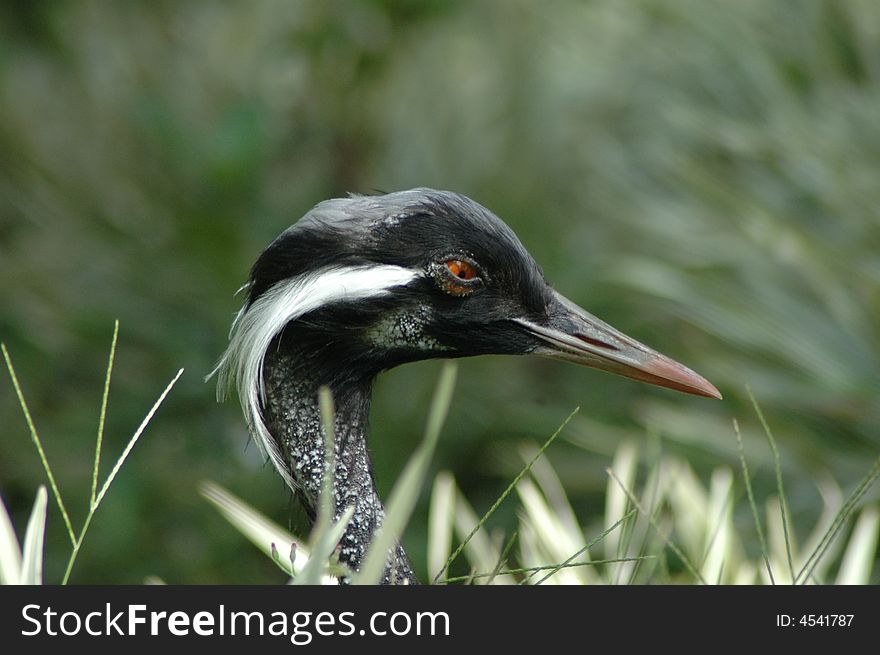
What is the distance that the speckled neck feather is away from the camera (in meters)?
1.82

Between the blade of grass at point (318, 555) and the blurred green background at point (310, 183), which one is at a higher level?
the blurred green background at point (310, 183)

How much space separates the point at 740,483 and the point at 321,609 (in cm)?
180

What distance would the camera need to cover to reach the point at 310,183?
3.90 m

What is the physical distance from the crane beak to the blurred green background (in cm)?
128

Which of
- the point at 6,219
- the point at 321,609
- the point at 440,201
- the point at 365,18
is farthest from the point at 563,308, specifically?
the point at 6,219

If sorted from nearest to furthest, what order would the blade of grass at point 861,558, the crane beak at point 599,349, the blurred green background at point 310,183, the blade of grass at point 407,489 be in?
the blade of grass at point 407,489 → the crane beak at point 599,349 → the blade of grass at point 861,558 → the blurred green background at point 310,183

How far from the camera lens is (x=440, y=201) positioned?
186 cm

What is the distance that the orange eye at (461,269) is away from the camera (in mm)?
1886

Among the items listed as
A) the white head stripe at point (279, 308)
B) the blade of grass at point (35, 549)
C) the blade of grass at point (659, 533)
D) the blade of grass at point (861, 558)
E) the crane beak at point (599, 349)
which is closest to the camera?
the blade of grass at point (35, 549)

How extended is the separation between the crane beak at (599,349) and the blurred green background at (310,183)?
4.21ft

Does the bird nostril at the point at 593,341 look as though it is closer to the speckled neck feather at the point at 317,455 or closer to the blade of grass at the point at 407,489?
the speckled neck feather at the point at 317,455

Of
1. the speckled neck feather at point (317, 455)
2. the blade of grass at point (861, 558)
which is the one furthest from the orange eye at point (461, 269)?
the blade of grass at point (861, 558)

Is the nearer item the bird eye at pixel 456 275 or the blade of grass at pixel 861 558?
the bird eye at pixel 456 275

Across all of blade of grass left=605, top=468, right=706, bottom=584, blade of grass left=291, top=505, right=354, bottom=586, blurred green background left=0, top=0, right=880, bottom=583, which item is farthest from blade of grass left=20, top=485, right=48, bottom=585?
blurred green background left=0, top=0, right=880, bottom=583
